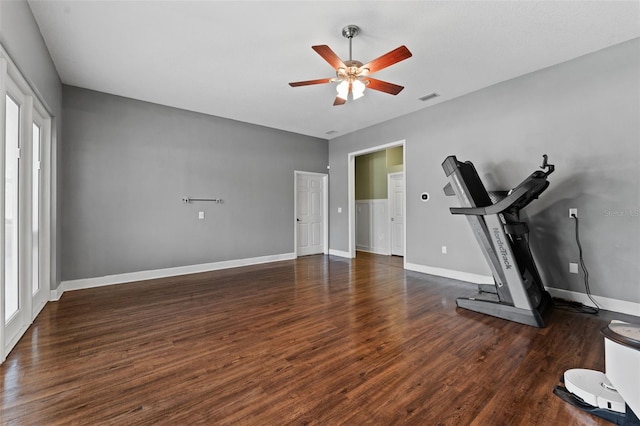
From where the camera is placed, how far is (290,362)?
7.00 ft

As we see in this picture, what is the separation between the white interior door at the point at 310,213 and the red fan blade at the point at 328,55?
402 centimetres

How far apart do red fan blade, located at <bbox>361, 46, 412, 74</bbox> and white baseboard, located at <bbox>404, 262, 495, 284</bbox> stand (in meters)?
3.35

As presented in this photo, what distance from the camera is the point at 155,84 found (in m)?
4.00

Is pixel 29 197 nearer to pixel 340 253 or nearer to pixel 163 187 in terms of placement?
pixel 163 187

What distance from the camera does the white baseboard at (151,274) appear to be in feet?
13.1

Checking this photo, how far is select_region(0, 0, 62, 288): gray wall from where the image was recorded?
82.3 inches

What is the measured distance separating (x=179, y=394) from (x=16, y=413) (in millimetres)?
855

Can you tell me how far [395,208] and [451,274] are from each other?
267 centimetres

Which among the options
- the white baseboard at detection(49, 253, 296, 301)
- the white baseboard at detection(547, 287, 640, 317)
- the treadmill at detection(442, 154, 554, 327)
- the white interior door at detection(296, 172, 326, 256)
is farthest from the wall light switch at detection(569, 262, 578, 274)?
the white baseboard at detection(49, 253, 296, 301)

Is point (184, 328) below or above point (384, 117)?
below

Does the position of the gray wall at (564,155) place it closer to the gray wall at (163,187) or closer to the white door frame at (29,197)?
the gray wall at (163,187)

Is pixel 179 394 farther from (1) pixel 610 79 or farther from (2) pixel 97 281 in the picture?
(1) pixel 610 79

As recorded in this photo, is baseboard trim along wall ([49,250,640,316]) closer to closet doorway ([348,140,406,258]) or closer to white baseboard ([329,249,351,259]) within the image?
white baseboard ([329,249,351,259])

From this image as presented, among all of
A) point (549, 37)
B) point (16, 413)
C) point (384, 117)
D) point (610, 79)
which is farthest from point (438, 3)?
point (16, 413)
